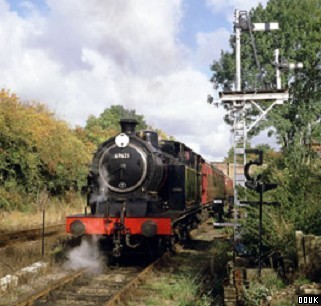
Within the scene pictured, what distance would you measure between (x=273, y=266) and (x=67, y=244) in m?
6.33

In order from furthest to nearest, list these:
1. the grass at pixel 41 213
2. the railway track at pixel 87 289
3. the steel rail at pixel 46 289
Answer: the grass at pixel 41 213, the railway track at pixel 87 289, the steel rail at pixel 46 289

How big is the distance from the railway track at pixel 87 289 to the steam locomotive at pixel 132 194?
0.66m

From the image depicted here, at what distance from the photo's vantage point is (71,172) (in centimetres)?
2327

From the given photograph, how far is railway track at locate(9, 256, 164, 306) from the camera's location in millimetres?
6645

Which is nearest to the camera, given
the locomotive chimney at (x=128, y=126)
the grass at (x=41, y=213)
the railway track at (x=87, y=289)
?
the railway track at (x=87, y=289)

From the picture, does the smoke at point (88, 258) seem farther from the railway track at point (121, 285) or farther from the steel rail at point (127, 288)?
the steel rail at point (127, 288)

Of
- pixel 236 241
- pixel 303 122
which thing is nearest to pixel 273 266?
pixel 236 241

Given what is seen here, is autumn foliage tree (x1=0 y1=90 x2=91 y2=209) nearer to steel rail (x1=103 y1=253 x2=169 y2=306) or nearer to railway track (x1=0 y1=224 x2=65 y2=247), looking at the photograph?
railway track (x1=0 y1=224 x2=65 y2=247)

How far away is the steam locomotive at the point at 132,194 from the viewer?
920 cm

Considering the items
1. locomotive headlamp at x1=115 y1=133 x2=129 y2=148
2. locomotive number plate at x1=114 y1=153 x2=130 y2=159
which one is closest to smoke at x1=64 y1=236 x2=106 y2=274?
locomotive number plate at x1=114 y1=153 x2=130 y2=159

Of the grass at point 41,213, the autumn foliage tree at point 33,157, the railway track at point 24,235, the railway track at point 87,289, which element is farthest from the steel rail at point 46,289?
the autumn foliage tree at point 33,157

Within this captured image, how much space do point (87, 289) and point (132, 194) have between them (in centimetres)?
276

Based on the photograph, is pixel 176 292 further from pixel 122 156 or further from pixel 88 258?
pixel 122 156

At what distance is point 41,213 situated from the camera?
20.2 metres
